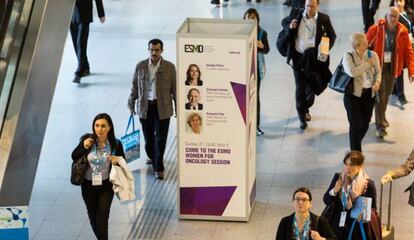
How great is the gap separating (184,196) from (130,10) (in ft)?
31.2

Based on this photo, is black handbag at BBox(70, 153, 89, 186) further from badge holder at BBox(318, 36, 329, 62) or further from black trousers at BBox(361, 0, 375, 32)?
black trousers at BBox(361, 0, 375, 32)

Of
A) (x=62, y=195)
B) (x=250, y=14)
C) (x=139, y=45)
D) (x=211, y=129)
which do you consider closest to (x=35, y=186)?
(x=62, y=195)

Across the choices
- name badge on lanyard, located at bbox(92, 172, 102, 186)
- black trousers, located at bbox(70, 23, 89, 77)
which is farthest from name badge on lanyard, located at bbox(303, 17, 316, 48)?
name badge on lanyard, located at bbox(92, 172, 102, 186)

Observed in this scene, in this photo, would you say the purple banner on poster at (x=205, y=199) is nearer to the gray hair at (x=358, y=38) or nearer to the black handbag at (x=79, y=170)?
the black handbag at (x=79, y=170)

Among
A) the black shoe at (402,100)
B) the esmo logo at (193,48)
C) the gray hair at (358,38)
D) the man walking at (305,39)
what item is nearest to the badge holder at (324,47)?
the man walking at (305,39)

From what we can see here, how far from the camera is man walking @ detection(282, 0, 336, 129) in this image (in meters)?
13.0

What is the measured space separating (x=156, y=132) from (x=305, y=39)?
2.48m

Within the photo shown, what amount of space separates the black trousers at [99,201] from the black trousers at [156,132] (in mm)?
2044

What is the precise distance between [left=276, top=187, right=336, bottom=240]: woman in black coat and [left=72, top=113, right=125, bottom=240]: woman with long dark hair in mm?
2040

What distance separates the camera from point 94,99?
14.7m

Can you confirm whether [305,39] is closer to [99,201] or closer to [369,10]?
[99,201]

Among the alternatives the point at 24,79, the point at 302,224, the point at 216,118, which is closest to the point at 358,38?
the point at 216,118

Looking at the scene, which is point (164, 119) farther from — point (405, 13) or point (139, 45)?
point (139, 45)

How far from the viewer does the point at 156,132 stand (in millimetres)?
11805
